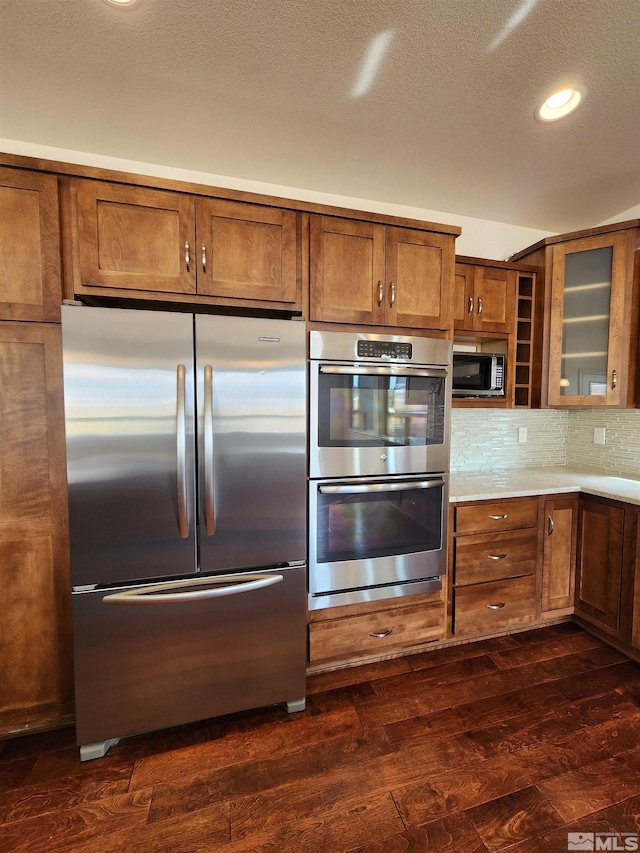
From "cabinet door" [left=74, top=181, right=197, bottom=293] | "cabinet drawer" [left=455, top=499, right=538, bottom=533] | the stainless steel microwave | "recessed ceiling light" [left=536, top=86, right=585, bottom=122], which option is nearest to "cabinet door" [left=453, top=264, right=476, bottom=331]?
the stainless steel microwave

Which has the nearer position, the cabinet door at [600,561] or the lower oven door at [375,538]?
the lower oven door at [375,538]

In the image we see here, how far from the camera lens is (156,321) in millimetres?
1411

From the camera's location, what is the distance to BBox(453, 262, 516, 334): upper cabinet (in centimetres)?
229

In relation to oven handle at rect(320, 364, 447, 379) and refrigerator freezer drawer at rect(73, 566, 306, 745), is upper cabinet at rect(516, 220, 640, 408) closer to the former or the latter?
oven handle at rect(320, 364, 447, 379)

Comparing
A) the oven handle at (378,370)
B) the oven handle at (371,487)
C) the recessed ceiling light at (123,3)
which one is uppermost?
the recessed ceiling light at (123,3)

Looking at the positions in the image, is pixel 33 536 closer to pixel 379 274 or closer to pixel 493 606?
pixel 379 274

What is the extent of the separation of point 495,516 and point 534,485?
378 millimetres

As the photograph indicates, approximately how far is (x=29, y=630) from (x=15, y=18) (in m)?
2.24

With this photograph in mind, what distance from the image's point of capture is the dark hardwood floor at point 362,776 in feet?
4.01

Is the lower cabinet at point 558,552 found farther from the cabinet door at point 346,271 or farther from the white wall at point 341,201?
the white wall at point 341,201

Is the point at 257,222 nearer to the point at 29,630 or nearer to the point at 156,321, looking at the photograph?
the point at 156,321

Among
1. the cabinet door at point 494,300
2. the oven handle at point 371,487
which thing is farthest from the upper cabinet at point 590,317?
the oven handle at point 371,487

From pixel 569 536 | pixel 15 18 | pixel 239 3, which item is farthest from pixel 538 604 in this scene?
pixel 15 18

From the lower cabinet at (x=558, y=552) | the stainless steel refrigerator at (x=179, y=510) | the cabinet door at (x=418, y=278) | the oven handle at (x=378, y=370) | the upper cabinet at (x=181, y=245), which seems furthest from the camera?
the lower cabinet at (x=558, y=552)
